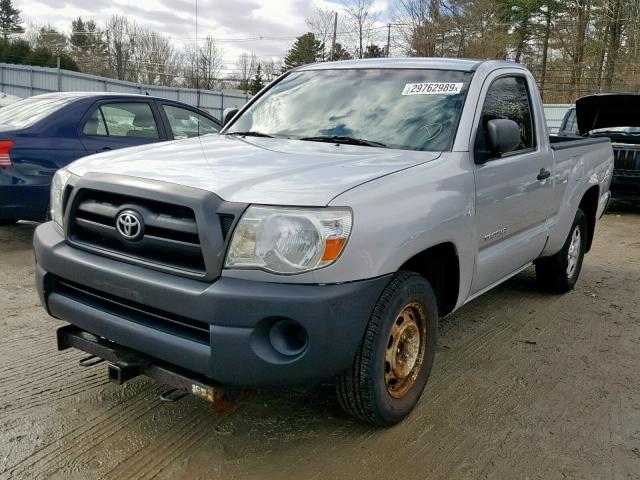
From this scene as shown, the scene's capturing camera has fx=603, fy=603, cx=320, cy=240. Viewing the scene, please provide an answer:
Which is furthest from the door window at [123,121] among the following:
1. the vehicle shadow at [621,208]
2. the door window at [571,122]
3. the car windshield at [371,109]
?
the vehicle shadow at [621,208]

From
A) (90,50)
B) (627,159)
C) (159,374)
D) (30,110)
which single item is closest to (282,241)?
(159,374)

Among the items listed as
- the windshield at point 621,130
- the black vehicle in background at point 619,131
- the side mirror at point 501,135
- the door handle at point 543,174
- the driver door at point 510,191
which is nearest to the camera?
the side mirror at point 501,135

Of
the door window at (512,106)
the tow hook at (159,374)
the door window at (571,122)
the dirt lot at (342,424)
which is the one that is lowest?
the dirt lot at (342,424)

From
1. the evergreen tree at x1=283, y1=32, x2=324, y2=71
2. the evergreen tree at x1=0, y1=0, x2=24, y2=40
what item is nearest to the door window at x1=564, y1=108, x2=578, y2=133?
the evergreen tree at x1=283, y1=32, x2=324, y2=71

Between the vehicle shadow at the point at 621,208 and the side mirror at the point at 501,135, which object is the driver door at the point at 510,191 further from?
the vehicle shadow at the point at 621,208

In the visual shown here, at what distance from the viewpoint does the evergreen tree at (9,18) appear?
74769mm

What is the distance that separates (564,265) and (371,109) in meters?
2.66

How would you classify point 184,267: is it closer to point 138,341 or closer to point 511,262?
point 138,341

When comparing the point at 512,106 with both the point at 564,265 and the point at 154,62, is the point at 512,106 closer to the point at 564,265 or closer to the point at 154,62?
the point at 564,265

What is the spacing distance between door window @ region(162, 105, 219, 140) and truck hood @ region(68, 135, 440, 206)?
387 cm

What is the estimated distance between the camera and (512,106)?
4.21 m

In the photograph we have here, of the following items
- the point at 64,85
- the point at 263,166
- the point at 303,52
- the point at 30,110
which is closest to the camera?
the point at 263,166

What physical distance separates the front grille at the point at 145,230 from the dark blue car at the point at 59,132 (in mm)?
3326

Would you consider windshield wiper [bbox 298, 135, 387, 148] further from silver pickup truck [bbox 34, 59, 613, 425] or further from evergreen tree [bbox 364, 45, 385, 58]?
evergreen tree [bbox 364, 45, 385, 58]
